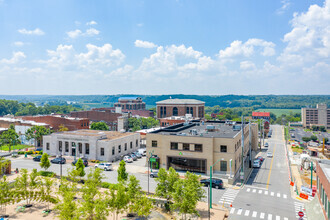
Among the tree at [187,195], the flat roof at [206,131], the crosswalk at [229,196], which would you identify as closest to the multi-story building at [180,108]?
the flat roof at [206,131]

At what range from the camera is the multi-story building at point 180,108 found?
150 m

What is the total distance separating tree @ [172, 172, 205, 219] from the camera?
1155 inches

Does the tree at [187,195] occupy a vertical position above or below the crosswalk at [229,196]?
above

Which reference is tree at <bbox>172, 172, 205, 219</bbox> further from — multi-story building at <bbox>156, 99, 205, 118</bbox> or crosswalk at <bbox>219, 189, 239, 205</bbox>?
multi-story building at <bbox>156, 99, 205, 118</bbox>

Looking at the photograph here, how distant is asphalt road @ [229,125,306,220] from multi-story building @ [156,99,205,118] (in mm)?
92820

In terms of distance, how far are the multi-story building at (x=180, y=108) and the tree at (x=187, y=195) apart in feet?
386

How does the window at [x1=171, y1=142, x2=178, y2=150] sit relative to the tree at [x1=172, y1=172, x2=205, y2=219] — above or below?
above

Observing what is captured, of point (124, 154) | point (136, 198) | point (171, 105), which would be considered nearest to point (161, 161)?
point (124, 154)

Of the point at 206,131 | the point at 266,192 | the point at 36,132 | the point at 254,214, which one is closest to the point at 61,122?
the point at 36,132

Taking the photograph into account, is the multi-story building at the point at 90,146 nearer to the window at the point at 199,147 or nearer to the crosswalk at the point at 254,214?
the window at the point at 199,147

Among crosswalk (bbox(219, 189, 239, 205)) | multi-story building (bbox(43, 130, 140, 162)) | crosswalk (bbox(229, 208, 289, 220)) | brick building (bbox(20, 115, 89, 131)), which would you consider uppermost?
brick building (bbox(20, 115, 89, 131))

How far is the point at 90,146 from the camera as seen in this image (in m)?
67.2

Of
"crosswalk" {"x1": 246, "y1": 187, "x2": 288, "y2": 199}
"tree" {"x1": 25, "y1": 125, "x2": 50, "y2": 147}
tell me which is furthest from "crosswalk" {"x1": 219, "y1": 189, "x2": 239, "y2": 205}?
"tree" {"x1": 25, "y1": 125, "x2": 50, "y2": 147}

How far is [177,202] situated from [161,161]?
27246 mm
